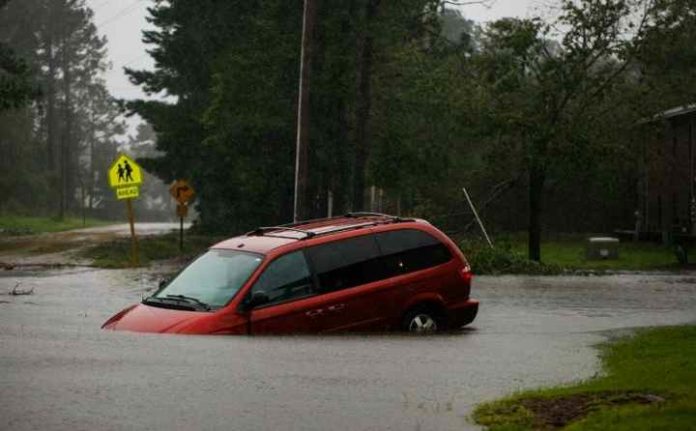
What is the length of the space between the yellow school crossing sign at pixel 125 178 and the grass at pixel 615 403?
83.9 feet

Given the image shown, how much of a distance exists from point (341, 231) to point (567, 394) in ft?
20.8

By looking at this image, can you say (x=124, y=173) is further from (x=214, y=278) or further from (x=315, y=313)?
(x=315, y=313)

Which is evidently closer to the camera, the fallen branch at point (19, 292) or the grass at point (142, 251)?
the fallen branch at point (19, 292)

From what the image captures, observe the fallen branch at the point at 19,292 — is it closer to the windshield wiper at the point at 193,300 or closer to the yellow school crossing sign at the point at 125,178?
the windshield wiper at the point at 193,300

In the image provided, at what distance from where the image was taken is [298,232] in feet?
52.9

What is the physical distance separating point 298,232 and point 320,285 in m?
0.99

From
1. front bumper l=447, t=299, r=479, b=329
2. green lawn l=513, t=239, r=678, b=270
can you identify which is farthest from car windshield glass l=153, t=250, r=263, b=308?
green lawn l=513, t=239, r=678, b=270

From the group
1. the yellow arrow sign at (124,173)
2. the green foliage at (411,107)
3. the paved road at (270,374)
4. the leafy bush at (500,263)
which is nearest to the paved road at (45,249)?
the yellow arrow sign at (124,173)

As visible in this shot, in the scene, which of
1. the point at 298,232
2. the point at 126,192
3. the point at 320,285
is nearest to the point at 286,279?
the point at 320,285

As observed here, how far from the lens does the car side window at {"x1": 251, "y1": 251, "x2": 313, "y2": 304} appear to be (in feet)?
49.6

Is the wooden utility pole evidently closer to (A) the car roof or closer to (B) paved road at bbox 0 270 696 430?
(B) paved road at bbox 0 270 696 430

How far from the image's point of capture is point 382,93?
45812 millimetres

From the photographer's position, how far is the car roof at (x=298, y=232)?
15.7 meters

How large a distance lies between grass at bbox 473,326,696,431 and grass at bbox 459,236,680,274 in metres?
19.5
